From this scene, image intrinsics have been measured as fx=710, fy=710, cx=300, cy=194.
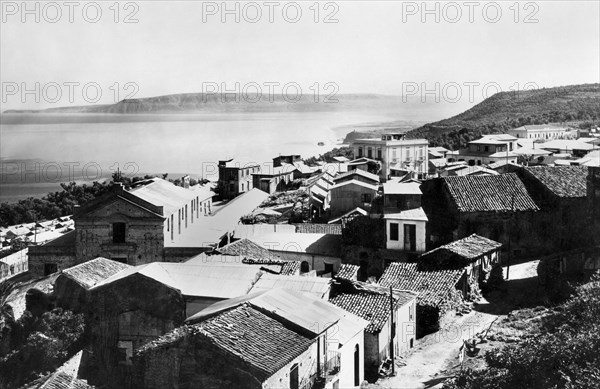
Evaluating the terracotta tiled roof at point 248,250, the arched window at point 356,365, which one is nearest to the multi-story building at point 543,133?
the terracotta tiled roof at point 248,250

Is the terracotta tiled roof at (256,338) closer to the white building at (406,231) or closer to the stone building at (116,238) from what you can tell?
the stone building at (116,238)

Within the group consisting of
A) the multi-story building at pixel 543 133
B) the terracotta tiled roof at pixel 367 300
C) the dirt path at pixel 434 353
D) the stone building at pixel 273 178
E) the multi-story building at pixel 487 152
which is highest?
the multi-story building at pixel 543 133

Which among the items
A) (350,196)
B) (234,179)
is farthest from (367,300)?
(234,179)

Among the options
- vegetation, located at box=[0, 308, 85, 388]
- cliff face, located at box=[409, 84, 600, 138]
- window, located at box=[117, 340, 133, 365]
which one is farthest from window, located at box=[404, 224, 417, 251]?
cliff face, located at box=[409, 84, 600, 138]

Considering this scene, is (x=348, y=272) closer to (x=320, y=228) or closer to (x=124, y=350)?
(x=320, y=228)

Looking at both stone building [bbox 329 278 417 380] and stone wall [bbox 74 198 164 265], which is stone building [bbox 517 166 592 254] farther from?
stone wall [bbox 74 198 164 265]

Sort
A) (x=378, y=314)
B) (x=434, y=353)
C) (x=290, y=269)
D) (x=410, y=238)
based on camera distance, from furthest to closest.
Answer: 1. (x=410, y=238)
2. (x=290, y=269)
3. (x=434, y=353)
4. (x=378, y=314)

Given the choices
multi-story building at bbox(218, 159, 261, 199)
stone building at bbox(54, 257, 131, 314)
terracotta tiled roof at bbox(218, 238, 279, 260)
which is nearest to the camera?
stone building at bbox(54, 257, 131, 314)
